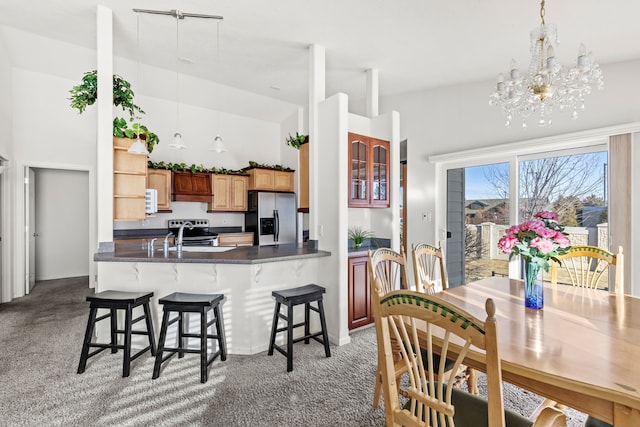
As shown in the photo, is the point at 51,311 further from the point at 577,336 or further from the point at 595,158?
the point at 595,158

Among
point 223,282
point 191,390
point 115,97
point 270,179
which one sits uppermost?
point 115,97

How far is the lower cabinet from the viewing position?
10.8ft

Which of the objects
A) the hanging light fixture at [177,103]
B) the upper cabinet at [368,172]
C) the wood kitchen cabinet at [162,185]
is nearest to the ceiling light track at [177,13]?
the hanging light fixture at [177,103]

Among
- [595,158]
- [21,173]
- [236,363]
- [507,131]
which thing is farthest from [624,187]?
[21,173]

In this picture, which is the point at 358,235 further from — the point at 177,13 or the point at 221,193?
the point at 221,193

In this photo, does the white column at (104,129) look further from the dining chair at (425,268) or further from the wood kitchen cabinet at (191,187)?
the dining chair at (425,268)

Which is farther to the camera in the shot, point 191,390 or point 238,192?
point 238,192

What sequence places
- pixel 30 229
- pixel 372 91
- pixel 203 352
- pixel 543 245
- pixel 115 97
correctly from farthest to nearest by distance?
pixel 30 229 < pixel 372 91 < pixel 115 97 < pixel 203 352 < pixel 543 245

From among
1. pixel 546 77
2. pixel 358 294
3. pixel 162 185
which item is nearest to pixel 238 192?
pixel 162 185

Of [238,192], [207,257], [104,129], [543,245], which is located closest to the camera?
[543,245]

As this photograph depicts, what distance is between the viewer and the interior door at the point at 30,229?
4.75 meters

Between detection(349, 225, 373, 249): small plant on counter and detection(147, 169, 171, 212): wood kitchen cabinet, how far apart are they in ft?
10.2

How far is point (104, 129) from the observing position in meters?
3.00

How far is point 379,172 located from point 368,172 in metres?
0.21
